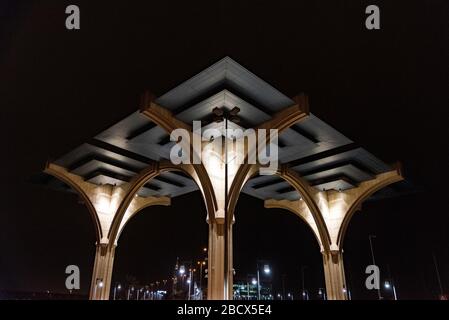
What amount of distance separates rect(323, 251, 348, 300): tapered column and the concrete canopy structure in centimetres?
7

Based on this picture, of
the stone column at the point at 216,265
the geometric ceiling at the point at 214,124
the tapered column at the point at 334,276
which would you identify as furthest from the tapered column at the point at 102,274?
the tapered column at the point at 334,276

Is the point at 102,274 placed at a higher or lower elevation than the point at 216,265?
higher

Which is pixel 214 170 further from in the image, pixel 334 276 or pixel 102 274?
pixel 334 276

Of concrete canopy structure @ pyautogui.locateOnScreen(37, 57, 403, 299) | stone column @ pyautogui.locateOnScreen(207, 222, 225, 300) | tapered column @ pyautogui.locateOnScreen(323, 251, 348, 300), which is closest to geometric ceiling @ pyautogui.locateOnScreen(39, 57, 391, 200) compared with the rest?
concrete canopy structure @ pyautogui.locateOnScreen(37, 57, 403, 299)

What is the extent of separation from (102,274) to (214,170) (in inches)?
483

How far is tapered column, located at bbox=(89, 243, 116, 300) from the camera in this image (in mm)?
21703

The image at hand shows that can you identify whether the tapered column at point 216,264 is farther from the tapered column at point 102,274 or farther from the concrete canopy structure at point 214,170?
the tapered column at point 102,274

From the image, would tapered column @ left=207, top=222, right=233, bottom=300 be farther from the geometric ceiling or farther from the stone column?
the geometric ceiling

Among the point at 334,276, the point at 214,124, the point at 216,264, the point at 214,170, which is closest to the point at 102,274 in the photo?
the point at 216,264

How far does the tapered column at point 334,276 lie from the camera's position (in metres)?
22.5

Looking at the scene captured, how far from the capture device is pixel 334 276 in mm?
22969

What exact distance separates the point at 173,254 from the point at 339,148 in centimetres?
3494
